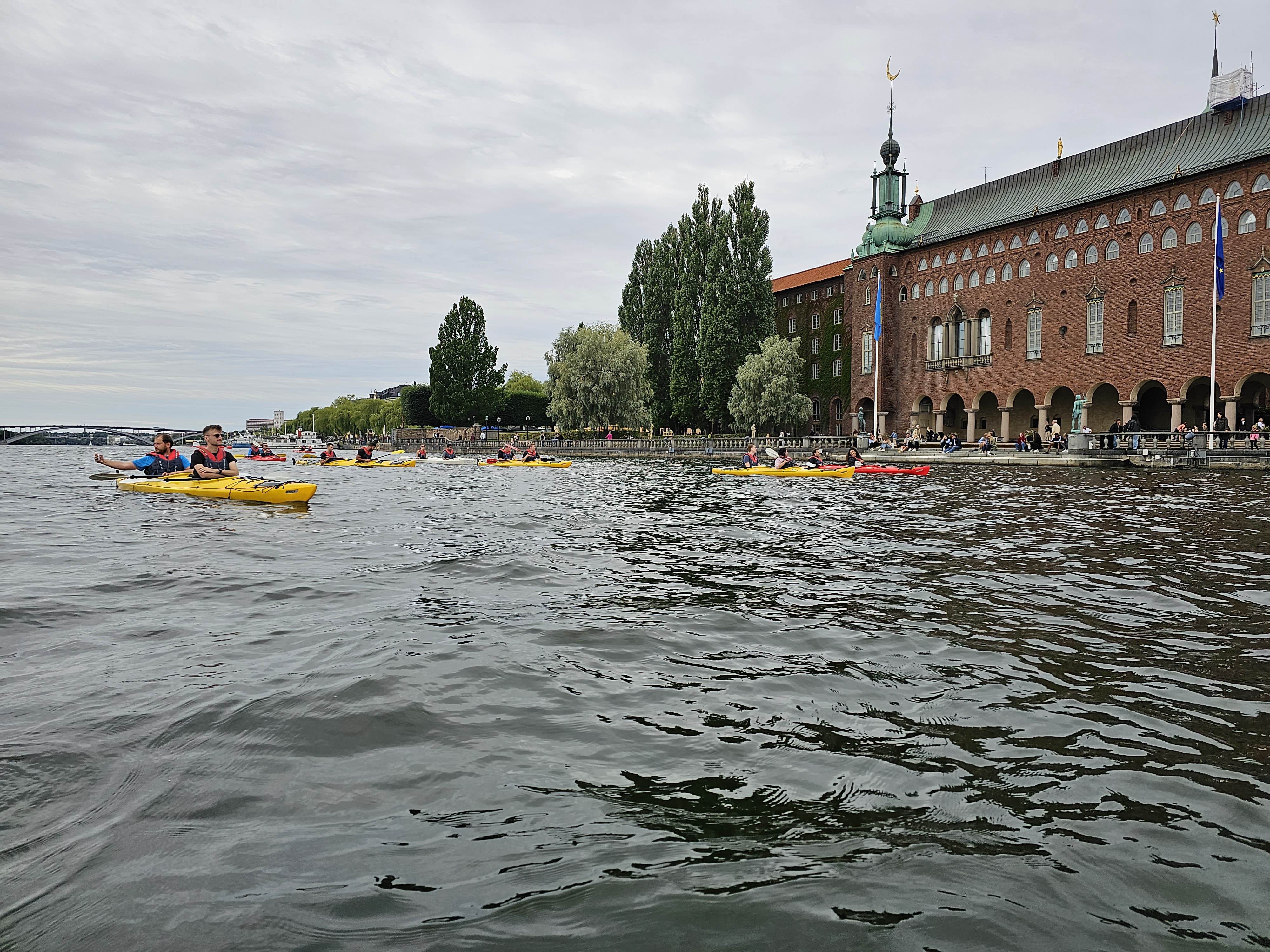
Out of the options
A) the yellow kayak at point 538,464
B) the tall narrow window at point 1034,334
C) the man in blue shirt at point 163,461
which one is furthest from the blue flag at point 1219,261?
the man in blue shirt at point 163,461

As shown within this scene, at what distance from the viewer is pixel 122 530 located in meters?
15.7

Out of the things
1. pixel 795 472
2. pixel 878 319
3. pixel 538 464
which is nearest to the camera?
pixel 795 472

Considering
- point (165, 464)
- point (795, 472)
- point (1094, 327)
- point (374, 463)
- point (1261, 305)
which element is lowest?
point (795, 472)

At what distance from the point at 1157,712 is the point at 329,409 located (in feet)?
639

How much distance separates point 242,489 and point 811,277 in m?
68.1

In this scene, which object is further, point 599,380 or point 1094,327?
point 599,380

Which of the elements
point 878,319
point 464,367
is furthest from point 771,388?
point 464,367

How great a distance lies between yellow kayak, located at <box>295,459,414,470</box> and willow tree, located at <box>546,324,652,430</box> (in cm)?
1694

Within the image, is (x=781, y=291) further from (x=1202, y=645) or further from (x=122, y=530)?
(x=1202, y=645)

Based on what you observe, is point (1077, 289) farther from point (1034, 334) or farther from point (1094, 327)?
point (1034, 334)

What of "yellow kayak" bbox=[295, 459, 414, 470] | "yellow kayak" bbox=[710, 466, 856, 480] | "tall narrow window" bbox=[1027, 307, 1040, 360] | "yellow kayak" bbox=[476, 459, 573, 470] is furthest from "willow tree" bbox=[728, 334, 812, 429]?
"yellow kayak" bbox=[295, 459, 414, 470]

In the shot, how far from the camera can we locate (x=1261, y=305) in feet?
140

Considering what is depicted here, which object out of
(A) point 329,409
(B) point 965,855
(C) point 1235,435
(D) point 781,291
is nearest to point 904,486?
(C) point 1235,435

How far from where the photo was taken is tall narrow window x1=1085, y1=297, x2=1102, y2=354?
1999 inches
